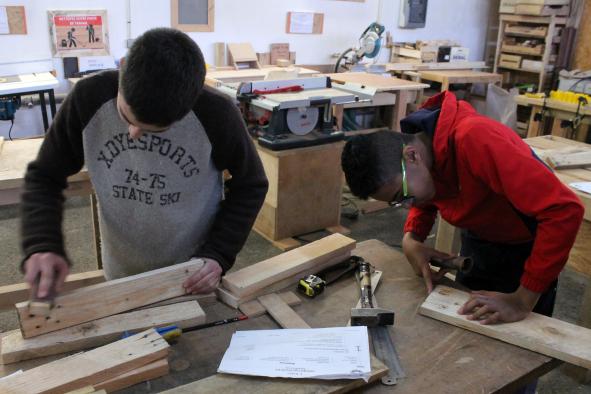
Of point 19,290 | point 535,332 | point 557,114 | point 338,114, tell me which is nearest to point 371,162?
point 535,332

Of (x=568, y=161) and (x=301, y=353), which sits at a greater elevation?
(x=568, y=161)

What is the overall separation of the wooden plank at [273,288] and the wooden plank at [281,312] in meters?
0.02

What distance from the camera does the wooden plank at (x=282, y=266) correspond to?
1.33 meters

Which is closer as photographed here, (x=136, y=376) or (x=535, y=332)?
(x=136, y=376)

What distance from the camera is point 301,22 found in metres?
5.21

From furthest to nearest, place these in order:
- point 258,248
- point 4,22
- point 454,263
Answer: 1. point 4,22
2. point 258,248
3. point 454,263

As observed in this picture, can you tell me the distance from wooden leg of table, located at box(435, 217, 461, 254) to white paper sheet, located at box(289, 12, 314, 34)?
3.23m

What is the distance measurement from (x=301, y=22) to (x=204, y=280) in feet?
14.3

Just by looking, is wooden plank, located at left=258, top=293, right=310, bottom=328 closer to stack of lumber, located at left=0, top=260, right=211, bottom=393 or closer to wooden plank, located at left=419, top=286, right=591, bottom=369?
stack of lumber, located at left=0, top=260, right=211, bottom=393

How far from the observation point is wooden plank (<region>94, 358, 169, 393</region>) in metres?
1.01

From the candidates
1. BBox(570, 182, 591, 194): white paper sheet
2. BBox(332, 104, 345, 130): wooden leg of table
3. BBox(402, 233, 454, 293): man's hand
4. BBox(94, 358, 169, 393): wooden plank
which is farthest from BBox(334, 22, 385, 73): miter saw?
BBox(94, 358, 169, 393): wooden plank

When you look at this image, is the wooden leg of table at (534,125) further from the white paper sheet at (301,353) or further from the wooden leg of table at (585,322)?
the white paper sheet at (301,353)

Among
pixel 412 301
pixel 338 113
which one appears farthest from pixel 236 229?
pixel 338 113

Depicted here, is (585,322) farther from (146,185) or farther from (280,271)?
(146,185)
